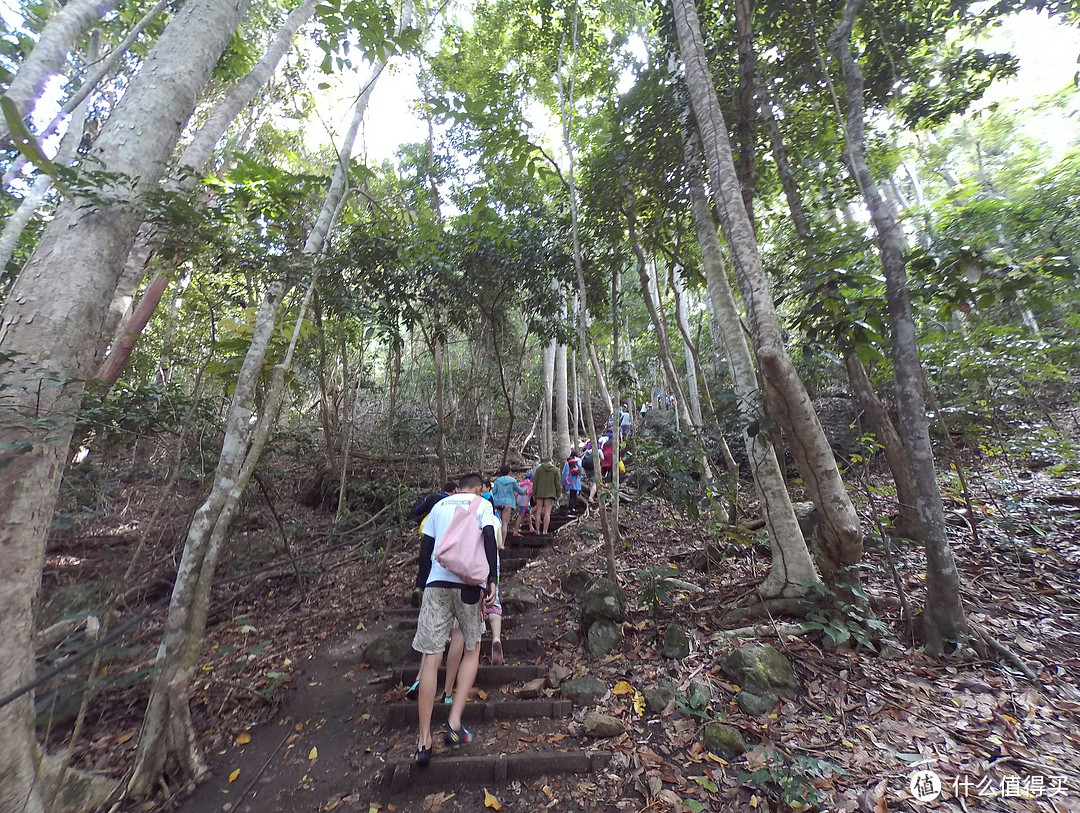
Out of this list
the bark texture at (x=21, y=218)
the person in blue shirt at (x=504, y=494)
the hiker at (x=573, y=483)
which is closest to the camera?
the bark texture at (x=21, y=218)

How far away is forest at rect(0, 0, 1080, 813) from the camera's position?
269cm

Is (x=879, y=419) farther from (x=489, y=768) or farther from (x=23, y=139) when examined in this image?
(x=23, y=139)

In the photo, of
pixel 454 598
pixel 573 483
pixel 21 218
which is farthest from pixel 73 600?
pixel 573 483

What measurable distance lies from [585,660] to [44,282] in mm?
4874

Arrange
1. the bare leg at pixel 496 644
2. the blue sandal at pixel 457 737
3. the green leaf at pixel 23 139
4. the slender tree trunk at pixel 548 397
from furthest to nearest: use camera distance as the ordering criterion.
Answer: the slender tree trunk at pixel 548 397 < the bare leg at pixel 496 644 < the blue sandal at pixel 457 737 < the green leaf at pixel 23 139

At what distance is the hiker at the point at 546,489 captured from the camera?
765cm

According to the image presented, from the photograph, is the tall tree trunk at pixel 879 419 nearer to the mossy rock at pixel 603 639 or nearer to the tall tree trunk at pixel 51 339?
the mossy rock at pixel 603 639

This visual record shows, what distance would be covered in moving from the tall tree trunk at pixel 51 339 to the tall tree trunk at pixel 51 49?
270 centimetres

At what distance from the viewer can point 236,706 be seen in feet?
12.8

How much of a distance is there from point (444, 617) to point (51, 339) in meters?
2.99

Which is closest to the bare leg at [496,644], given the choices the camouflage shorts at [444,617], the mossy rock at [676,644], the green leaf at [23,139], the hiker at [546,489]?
the camouflage shorts at [444,617]

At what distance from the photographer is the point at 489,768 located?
9.73 ft

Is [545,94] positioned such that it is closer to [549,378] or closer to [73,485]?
[549,378]

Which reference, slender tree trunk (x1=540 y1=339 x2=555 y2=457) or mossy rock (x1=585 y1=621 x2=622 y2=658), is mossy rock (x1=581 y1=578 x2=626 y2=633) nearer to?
mossy rock (x1=585 y1=621 x2=622 y2=658)
